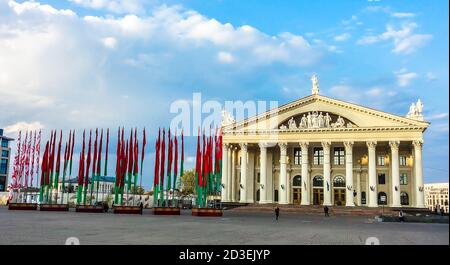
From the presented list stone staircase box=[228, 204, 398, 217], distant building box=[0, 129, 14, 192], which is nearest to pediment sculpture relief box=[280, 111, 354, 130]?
stone staircase box=[228, 204, 398, 217]

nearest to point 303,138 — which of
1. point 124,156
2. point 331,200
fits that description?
point 331,200

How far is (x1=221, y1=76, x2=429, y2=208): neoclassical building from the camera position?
5741cm

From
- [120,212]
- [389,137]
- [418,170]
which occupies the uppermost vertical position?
[389,137]

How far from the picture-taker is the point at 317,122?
200 feet

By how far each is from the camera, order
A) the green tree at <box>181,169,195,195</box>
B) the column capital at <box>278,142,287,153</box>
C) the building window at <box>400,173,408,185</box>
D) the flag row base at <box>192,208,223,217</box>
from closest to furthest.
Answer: the flag row base at <box>192,208,223,217</box> → the building window at <box>400,173,408,185</box> → the column capital at <box>278,142,287,153</box> → the green tree at <box>181,169,195,195</box>

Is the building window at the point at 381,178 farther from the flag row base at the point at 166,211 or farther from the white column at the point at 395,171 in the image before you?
the flag row base at the point at 166,211

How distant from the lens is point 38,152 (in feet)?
204

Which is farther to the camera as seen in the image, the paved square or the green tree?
the green tree

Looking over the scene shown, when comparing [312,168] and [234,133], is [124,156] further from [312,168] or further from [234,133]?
[312,168]

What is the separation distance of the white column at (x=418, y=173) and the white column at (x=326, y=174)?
11373mm

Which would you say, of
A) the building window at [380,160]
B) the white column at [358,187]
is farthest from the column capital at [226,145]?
the building window at [380,160]

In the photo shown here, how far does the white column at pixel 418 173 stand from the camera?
54.9m

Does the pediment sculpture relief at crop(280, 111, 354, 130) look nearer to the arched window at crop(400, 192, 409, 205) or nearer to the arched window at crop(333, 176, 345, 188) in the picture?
the arched window at crop(333, 176, 345, 188)
